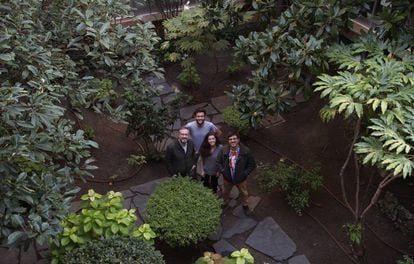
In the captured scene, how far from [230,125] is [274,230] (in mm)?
2396

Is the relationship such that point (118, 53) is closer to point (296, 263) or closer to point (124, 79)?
point (124, 79)

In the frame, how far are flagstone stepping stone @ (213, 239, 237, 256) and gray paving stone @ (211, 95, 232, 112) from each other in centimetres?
330

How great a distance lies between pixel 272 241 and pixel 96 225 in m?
2.65

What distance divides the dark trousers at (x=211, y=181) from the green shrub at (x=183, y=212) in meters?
0.62

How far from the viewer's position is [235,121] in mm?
9477

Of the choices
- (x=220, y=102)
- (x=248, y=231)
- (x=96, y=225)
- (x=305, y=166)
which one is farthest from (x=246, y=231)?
(x=220, y=102)

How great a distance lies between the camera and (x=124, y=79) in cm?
728

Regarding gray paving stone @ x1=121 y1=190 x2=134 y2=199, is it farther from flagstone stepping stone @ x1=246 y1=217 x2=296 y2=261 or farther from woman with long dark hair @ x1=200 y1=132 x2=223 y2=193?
flagstone stepping stone @ x1=246 y1=217 x2=296 y2=261

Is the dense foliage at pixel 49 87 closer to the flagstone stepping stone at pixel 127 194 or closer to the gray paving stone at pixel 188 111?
the flagstone stepping stone at pixel 127 194

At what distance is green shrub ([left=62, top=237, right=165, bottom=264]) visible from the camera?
19.6 ft

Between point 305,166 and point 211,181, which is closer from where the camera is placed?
point 211,181

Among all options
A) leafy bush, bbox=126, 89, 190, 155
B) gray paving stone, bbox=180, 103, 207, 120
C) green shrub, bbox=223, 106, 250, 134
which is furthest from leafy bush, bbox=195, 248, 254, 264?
gray paving stone, bbox=180, 103, 207, 120

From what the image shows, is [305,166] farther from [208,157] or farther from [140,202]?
[140,202]

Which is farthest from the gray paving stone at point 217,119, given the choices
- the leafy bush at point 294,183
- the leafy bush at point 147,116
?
the leafy bush at point 294,183
